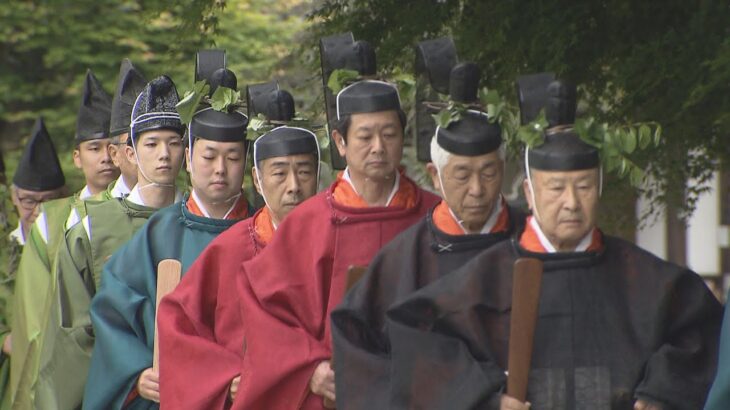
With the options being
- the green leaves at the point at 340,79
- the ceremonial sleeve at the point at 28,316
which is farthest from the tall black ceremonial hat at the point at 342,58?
the ceremonial sleeve at the point at 28,316

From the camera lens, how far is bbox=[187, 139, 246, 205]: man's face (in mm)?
7238

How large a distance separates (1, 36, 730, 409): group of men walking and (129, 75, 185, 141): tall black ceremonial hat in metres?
0.01

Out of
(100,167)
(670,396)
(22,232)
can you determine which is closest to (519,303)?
(670,396)

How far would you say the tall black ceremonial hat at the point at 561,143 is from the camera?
550 cm

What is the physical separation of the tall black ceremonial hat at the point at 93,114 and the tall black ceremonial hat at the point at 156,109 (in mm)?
1318

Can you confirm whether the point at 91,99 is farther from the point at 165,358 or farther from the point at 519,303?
the point at 519,303

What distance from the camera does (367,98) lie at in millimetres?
6398

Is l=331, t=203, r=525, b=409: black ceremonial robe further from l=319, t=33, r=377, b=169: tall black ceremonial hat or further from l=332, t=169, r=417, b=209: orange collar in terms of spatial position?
l=319, t=33, r=377, b=169: tall black ceremonial hat

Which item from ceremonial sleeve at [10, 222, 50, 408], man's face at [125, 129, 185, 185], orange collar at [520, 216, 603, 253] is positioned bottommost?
ceremonial sleeve at [10, 222, 50, 408]

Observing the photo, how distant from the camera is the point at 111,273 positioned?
298 inches

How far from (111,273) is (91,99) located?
2335 millimetres

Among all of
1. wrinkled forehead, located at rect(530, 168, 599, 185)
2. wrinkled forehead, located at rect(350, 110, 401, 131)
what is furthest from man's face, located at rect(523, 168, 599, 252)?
wrinkled forehead, located at rect(350, 110, 401, 131)

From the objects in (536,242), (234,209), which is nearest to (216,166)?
(234,209)

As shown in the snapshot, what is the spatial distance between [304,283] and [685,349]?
64.9 inches
